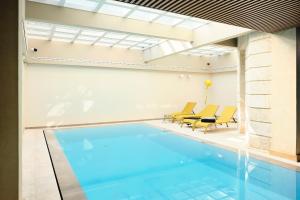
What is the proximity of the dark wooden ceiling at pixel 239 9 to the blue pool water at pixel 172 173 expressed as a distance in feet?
10.1

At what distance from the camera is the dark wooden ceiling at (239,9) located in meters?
3.53

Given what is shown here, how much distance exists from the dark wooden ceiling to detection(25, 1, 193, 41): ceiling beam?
3.35 m

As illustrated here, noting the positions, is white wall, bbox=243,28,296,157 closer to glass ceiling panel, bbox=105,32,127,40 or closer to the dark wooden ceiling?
the dark wooden ceiling

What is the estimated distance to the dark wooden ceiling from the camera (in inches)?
139

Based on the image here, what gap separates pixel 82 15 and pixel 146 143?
4405 mm

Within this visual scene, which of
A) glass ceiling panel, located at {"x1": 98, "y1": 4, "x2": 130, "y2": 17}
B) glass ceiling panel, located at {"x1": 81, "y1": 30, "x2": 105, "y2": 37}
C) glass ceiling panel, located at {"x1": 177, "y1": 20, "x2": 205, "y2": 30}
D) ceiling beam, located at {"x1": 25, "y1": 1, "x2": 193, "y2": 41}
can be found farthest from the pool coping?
glass ceiling panel, located at {"x1": 177, "y1": 20, "x2": 205, "y2": 30}

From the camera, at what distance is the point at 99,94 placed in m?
11.8

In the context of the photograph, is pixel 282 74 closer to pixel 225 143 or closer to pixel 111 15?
pixel 225 143

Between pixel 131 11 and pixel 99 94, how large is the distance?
619 cm

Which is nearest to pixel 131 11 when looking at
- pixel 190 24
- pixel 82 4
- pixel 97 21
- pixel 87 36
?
pixel 97 21

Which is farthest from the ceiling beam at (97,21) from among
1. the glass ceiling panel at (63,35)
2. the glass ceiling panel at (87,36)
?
the glass ceiling panel at (63,35)

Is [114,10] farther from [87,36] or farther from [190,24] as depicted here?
[87,36]

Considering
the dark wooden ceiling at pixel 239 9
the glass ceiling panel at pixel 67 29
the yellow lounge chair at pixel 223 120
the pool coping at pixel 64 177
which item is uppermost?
the glass ceiling panel at pixel 67 29

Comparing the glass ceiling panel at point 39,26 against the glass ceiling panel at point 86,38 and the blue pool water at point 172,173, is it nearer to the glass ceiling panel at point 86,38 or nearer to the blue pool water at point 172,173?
the glass ceiling panel at point 86,38
